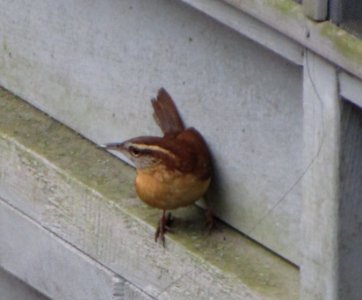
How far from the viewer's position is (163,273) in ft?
18.7

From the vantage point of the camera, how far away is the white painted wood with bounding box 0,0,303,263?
512 cm

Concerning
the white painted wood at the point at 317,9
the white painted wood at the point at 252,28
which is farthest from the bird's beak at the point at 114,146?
the white painted wood at the point at 317,9

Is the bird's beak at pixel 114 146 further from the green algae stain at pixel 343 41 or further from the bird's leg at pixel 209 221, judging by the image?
the green algae stain at pixel 343 41

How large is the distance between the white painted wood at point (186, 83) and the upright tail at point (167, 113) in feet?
0.10

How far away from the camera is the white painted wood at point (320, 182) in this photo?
4.64 m

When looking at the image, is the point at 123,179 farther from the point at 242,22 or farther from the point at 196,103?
the point at 242,22

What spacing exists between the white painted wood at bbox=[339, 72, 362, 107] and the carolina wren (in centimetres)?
103

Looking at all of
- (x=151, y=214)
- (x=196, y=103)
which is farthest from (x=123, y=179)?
(x=196, y=103)

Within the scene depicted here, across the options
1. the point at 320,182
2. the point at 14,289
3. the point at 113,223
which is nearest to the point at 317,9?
the point at 320,182

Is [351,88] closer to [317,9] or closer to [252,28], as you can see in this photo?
[317,9]

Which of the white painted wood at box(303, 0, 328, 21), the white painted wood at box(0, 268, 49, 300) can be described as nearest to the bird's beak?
the white painted wood at box(0, 268, 49, 300)

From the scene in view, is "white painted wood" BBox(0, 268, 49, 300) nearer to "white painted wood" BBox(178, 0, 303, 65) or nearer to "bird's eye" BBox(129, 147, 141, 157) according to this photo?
Result: "bird's eye" BBox(129, 147, 141, 157)

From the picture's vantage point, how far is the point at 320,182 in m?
4.84

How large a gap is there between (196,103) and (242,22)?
0.74 meters
